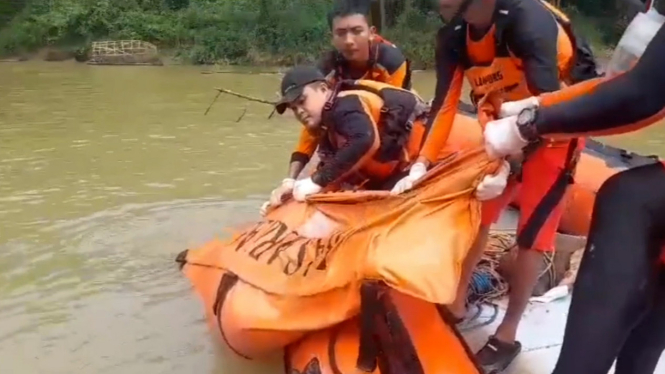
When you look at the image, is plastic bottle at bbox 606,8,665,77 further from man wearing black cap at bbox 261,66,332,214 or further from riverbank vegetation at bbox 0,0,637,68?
riverbank vegetation at bbox 0,0,637,68

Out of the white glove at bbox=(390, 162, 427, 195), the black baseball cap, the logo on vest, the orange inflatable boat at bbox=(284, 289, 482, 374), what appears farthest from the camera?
the black baseball cap

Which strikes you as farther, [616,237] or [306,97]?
[306,97]

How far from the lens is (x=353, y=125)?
370 cm

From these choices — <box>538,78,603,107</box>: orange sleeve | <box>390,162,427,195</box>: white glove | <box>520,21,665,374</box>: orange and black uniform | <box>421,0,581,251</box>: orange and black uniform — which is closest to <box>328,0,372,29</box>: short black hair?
<box>421,0,581,251</box>: orange and black uniform

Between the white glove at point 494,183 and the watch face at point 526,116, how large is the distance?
0.49m

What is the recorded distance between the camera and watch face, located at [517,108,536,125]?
79.6 inches

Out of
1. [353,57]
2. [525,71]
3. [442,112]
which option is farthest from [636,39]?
[353,57]

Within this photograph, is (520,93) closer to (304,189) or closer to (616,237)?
(304,189)

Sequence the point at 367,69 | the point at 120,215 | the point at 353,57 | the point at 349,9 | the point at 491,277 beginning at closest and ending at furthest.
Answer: the point at 491,277, the point at 349,9, the point at 353,57, the point at 367,69, the point at 120,215

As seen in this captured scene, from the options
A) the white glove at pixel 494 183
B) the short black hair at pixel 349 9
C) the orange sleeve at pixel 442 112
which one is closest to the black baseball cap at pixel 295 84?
the orange sleeve at pixel 442 112

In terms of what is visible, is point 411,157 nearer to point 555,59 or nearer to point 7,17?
point 555,59

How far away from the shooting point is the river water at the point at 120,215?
4090 mm

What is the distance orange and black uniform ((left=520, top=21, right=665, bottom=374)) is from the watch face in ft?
0.25

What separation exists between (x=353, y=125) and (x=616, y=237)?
1893mm
